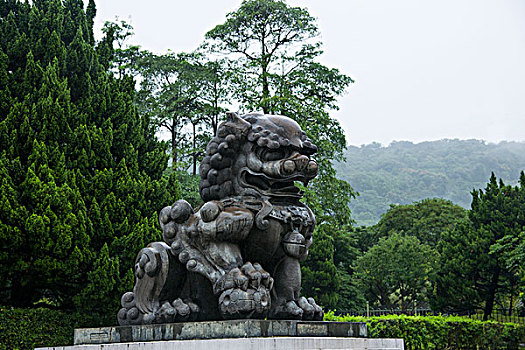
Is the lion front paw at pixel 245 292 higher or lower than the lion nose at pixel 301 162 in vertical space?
lower

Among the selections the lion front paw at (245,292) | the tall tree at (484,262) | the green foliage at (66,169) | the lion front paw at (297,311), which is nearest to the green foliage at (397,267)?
the tall tree at (484,262)

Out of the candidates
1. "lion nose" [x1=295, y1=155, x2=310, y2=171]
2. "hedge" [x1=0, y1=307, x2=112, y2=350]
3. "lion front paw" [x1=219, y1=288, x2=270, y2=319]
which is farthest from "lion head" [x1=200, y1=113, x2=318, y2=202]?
"hedge" [x1=0, y1=307, x2=112, y2=350]

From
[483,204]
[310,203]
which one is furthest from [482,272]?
[310,203]

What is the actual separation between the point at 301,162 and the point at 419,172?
3001 inches

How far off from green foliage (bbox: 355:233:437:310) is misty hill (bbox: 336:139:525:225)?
1026 inches

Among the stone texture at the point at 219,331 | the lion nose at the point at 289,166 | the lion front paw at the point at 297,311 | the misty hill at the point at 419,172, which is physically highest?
the misty hill at the point at 419,172

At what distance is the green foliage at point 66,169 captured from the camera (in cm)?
984

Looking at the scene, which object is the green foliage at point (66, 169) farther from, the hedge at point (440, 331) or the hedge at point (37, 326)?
the hedge at point (440, 331)

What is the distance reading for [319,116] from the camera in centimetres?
1814

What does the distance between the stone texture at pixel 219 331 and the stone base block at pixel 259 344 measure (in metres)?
0.13

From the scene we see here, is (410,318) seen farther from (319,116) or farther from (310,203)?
(319,116)

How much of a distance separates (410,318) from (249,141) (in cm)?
965

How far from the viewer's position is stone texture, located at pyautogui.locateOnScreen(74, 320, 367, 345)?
164 inches

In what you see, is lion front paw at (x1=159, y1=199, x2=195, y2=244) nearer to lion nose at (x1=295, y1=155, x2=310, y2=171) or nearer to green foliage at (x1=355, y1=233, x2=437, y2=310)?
lion nose at (x1=295, y1=155, x2=310, y2=171)
